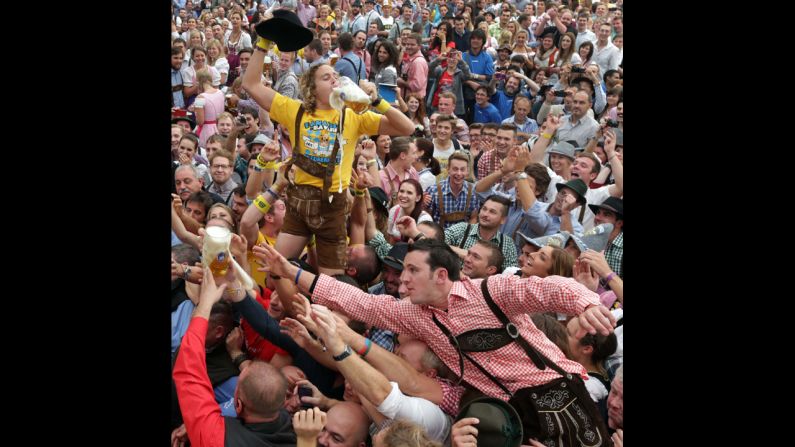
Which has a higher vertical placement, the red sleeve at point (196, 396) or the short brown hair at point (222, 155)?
the red sleeve at point (196, 396)

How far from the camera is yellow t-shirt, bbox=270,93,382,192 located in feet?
16.1

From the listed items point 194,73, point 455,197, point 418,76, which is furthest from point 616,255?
point 194,73

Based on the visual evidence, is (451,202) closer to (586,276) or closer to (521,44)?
(586,276)

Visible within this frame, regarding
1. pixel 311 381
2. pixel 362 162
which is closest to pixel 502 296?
pixel 311 381

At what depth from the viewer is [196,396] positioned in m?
3.01

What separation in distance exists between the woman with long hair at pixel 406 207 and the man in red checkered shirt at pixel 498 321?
80.1 inches

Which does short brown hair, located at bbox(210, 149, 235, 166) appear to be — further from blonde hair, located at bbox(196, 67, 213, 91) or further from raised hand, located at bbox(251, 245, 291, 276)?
blonde hair, located at bbox(196, 67, 213, 91)

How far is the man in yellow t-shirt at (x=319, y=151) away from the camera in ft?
16.1

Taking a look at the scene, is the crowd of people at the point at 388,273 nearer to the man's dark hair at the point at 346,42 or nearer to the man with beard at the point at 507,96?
the man's dark hair at the point at 346,42

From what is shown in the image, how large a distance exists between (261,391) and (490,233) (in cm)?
276

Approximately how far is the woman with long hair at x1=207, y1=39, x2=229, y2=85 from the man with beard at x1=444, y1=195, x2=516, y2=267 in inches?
248

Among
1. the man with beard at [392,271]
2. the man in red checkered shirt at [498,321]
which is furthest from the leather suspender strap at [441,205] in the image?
the man in red checkered shirt at [498,321]

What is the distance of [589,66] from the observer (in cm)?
1018
